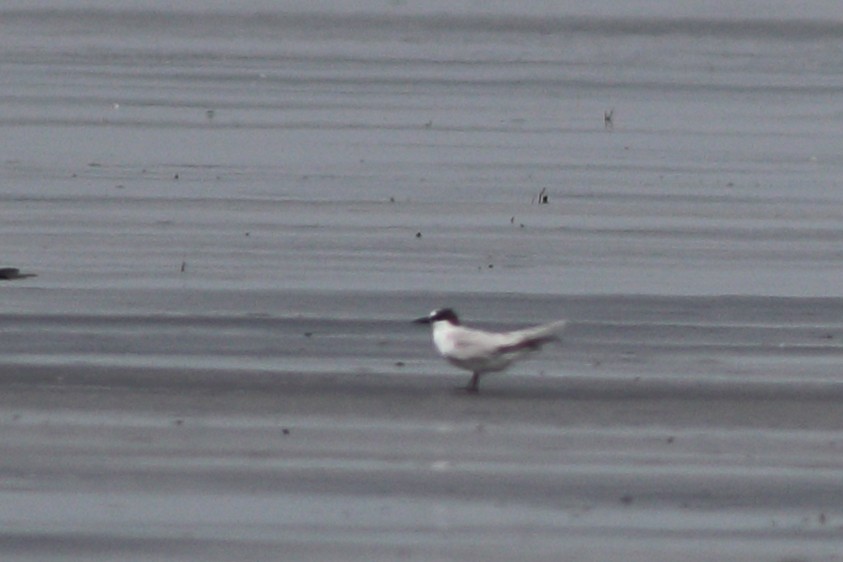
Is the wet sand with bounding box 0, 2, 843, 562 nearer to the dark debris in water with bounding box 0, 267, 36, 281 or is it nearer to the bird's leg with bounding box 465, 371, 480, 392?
the bird's leg with bounding box 465, 371, 480, 392

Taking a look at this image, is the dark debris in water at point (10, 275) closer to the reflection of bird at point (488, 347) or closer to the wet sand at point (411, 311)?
the wet sand at point (411, 311)

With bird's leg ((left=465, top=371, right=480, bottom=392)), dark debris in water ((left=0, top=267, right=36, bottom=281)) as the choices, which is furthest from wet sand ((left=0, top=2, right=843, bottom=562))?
dark debris in water ((left=0, top=267, right=36, bottom=281))

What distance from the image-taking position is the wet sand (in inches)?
359

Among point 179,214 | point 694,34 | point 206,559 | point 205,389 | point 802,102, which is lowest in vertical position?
point 206,559

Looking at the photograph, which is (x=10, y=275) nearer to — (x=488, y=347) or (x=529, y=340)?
(x=488, y=347)

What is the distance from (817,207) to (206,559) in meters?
12.5

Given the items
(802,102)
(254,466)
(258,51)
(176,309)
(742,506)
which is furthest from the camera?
(258,51)

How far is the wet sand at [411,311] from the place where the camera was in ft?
29.9

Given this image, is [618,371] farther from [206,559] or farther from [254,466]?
[206,559]

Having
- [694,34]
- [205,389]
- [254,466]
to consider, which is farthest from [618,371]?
[694,34]

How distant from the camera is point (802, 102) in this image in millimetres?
28609

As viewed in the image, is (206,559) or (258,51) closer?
(206,559)

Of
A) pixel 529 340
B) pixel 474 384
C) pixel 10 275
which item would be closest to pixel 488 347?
pixel 529 340

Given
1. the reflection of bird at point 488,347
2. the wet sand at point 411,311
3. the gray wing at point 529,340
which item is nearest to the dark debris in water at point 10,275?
the wet sand at point 411,311
